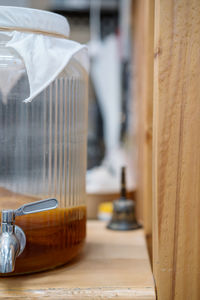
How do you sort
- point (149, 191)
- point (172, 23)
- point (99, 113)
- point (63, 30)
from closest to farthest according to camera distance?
point (172, 23) < point (63, 30) < point (149, 191) < point (99, 113)

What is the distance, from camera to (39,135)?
0.58 meters

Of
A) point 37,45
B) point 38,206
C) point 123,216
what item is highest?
point 37,45

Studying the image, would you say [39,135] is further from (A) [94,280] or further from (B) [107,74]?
(B) [107,74]

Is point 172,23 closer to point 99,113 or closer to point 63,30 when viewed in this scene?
point 63,30

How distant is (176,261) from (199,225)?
6 centimetres

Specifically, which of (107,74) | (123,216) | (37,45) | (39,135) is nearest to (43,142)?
(39,135)

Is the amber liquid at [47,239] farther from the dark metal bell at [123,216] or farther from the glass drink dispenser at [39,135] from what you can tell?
the dark metal bell at [123,216]

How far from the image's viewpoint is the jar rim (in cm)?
54

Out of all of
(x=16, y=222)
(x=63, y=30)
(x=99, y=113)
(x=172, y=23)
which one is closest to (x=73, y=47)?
(x=63, y=30)

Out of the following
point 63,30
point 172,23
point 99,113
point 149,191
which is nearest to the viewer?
point 172,23

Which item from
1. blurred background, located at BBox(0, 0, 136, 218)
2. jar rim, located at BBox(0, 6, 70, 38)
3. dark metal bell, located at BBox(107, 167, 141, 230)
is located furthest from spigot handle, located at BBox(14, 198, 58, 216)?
blurred background, located at BBox(0, 0, 136, 218)

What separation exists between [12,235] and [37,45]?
0.90 ft

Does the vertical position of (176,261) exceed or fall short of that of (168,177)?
it falls short

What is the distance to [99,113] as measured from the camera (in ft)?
6.08
